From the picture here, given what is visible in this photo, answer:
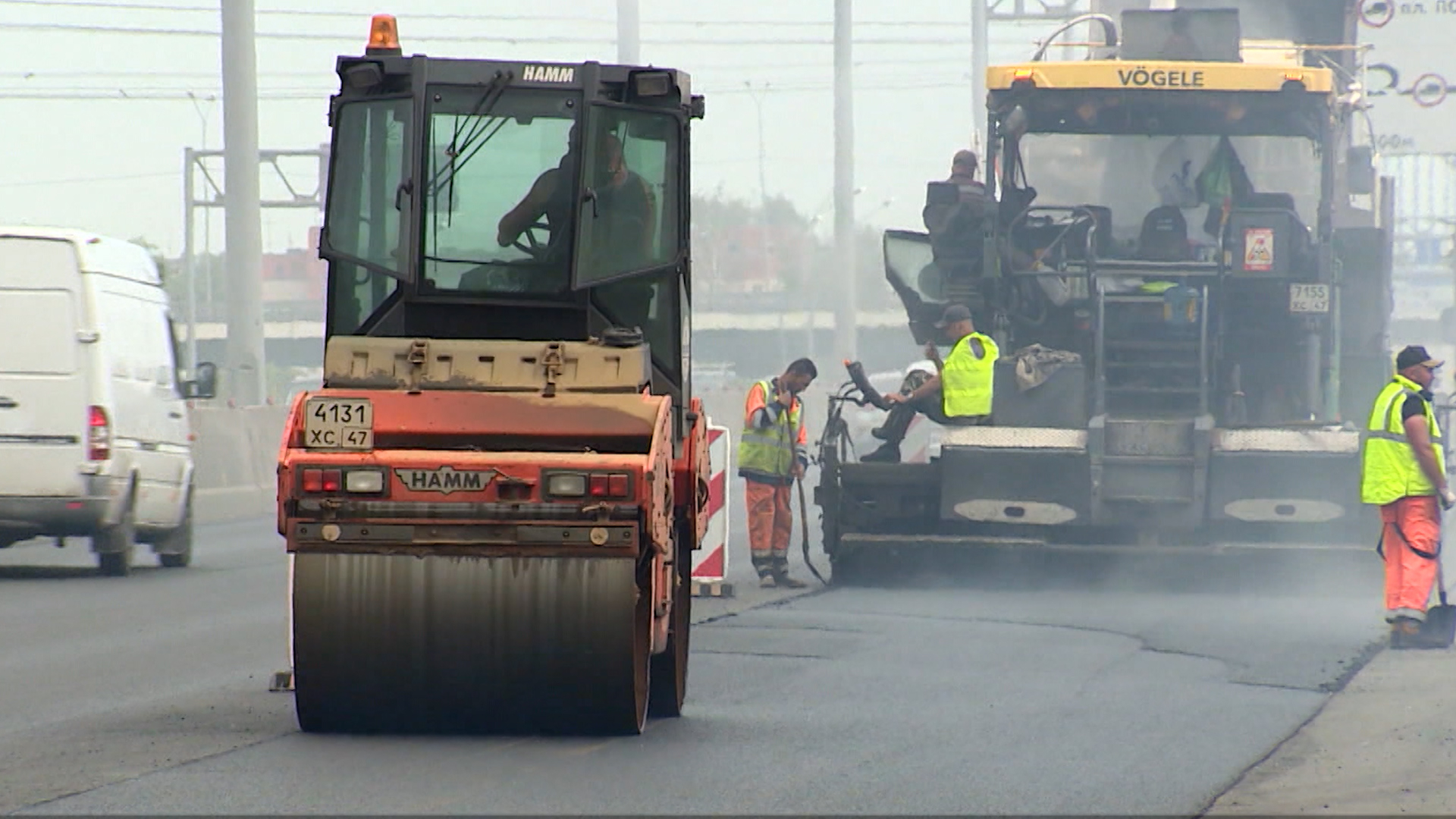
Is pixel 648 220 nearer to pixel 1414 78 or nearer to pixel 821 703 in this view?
pixel 821 703

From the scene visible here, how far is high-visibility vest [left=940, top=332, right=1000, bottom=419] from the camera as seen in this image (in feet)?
51.6

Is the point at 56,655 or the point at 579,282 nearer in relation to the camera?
the point at 579,282

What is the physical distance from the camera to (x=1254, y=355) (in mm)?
16578

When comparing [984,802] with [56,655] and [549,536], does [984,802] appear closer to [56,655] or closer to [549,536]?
[549,536]

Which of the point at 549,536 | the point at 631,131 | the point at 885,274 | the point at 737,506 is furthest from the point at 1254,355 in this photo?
the point at 737,506

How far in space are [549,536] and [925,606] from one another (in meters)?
6.79

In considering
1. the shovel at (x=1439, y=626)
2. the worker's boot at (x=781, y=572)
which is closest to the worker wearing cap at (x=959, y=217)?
the worker's boot at (x=781, y=572)

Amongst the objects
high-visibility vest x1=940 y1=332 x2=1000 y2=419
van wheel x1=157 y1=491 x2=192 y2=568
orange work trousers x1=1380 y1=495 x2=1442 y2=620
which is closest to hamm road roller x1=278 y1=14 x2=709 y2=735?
orange work trousers x1=1380 y1=495 x2=1442 y2=620

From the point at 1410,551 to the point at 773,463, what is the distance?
528 centimetres

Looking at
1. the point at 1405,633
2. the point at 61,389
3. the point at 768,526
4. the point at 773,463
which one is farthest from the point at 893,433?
the point at 61,389

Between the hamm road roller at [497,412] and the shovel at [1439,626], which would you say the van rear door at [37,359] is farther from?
the shovel at [1439,626]

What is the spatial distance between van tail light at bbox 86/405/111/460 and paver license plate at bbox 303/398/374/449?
8.18 metres

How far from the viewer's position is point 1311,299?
1623cm

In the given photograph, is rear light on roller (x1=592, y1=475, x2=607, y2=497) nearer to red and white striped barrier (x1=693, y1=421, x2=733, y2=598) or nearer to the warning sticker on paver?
red and white striped barrier (x1=693, y1=421, x2=733, y2=598)
